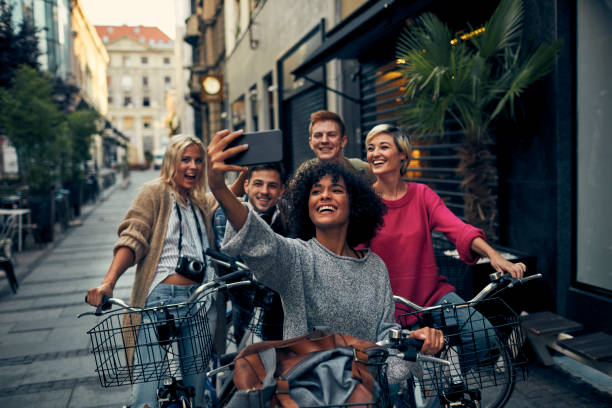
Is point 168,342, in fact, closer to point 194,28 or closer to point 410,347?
point 410,347

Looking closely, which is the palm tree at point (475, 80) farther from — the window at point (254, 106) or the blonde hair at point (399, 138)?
the window at point (254, 106)

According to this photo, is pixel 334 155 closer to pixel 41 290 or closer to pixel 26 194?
pixel 41 290

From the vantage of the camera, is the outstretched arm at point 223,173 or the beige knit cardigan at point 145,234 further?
the beige knit cardigan at point 145,234

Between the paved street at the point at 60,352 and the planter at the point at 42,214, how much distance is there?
144 centimetres

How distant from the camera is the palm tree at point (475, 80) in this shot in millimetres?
4293

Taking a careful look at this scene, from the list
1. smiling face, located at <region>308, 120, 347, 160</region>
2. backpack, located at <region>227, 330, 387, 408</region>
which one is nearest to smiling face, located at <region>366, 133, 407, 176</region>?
smiling face, located at <region>308, 120, 347, 160</region>

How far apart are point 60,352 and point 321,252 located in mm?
3987

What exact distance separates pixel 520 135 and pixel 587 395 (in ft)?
7.59

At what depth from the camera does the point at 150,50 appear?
292 ft

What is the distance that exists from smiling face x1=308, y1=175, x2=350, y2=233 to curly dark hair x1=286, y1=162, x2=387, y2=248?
28mm

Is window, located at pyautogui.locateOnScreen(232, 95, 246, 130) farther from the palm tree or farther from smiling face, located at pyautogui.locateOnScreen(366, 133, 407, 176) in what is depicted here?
smiling face, located at pyautogui.locateOnScreen(366, 133, 407, 176)

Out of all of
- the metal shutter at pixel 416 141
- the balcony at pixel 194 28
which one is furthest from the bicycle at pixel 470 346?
the balcony at pixel 194 28

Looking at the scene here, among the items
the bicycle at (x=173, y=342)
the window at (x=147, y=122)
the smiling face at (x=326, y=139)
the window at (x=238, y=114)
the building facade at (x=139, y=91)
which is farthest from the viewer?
the window at (x=147, y=122)

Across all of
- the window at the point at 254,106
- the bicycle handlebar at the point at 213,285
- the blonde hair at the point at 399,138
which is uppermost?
the window at the point at 254,106
